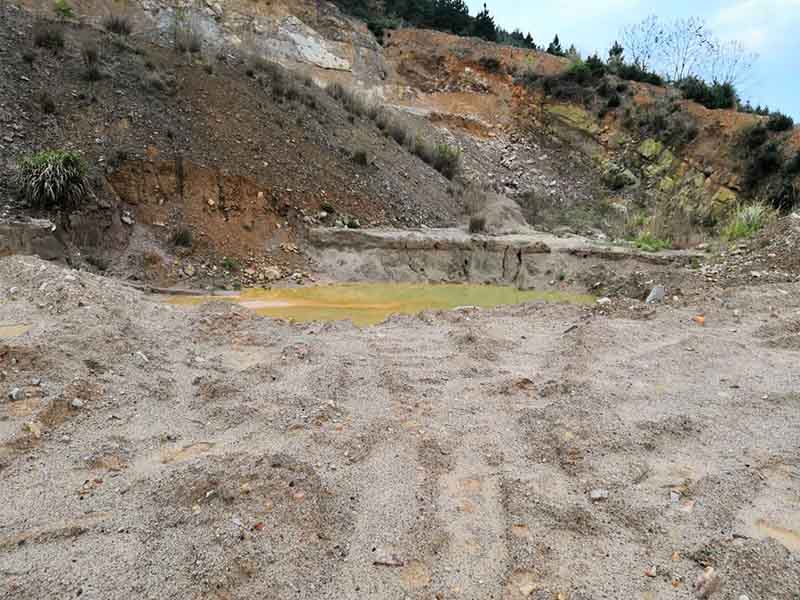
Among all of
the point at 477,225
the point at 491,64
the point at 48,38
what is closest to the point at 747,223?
the point at 477,225

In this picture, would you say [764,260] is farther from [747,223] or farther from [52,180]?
[52,180]

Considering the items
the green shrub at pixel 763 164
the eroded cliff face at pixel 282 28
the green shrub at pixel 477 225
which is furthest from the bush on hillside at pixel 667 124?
the green shrub at pixel 477 225

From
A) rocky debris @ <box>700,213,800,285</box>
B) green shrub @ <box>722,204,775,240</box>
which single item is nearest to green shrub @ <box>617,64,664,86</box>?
green shrub @ <box>722,204,775,240</box>

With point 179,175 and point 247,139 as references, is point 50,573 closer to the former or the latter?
point 179,175

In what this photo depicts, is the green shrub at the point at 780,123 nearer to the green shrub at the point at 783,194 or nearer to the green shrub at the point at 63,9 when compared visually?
the green shrub at the point at 783,194

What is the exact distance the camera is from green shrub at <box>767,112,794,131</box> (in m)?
17.0

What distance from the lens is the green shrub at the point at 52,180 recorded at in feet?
28.5

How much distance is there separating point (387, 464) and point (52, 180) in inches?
321

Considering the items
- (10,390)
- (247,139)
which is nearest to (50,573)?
(10,390)

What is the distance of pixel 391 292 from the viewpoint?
9.88 meters

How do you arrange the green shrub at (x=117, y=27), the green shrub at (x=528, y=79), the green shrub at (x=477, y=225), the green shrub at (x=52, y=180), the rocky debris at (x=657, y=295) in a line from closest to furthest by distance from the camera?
the rocky debris at (x=657, y=295) < the green shrub at (x=52, y=180) < the green shrub at (x=117, y=27) < the green shrub at (x=477, y=225) < the green shrub at (x=528, y=79)

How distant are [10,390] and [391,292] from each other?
6.81 metres

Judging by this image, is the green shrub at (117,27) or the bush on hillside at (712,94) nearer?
the green shrub at (117,27)

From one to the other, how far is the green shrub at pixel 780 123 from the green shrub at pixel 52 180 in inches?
721
